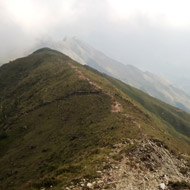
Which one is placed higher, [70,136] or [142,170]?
[142,170]

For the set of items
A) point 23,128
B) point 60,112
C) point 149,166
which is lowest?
point 23,128

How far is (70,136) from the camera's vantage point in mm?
61375

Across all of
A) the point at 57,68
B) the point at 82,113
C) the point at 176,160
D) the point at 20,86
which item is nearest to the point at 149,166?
the point at 176,160

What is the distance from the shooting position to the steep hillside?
34.4 meters

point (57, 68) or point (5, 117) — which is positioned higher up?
point (57, 68)

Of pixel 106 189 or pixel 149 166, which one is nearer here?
pixel 106 189

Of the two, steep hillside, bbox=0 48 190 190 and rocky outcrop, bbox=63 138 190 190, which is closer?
rocky outcrop, bbox=63 138 190 190

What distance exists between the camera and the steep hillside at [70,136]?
34416 millimetres

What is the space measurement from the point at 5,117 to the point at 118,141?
227ft

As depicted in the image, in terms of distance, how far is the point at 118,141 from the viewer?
150 ft

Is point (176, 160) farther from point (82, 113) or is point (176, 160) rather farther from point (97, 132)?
point (82, 113)

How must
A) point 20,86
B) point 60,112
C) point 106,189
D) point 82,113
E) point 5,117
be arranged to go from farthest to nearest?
1. point 20,86
2. point 5,117
3. point 60,112
4. point 82,113
5. point 106,189

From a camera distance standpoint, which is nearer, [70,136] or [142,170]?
[142,170]

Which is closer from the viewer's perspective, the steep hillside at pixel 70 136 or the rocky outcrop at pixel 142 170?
the rocky outcrop at pixel 142 170
